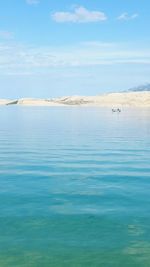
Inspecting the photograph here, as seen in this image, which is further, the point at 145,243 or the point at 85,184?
the point at 85,184

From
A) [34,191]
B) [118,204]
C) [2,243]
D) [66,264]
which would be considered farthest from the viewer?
[34,191]

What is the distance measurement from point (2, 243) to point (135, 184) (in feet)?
35.7

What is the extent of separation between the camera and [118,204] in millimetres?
19750

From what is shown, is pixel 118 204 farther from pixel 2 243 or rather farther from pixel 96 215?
pixel 2 243

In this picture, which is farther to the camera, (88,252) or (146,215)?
(146,215)

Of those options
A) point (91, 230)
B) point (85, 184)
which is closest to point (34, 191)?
point (85, 184)

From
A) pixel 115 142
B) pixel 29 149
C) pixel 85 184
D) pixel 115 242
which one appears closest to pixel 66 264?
pixel 115 242

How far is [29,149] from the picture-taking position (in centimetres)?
4050

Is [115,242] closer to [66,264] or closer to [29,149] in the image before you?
[66,264]

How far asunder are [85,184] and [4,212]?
696cm

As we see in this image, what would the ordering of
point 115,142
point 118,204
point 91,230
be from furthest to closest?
1. point 115,142
2. point 118,204
3. point 91,230

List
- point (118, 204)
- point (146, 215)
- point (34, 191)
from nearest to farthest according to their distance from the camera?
point (146, 215), point (118, 204), point (34, 191)

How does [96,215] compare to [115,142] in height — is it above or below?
below

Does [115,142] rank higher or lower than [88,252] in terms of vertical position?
higher
